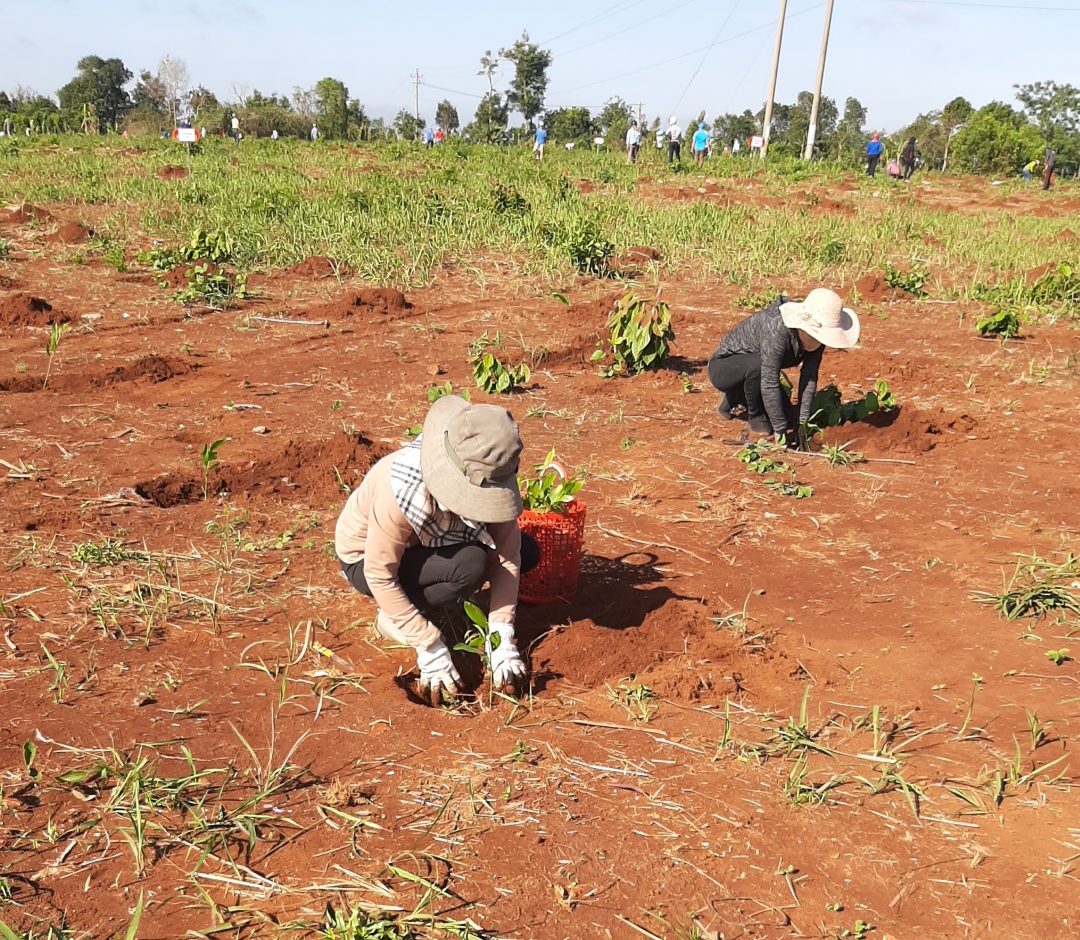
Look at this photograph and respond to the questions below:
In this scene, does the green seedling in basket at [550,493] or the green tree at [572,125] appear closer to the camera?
the green seedling in basket at [550,493]

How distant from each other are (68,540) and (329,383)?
262cm

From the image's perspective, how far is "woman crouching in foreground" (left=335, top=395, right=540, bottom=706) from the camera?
264 cm

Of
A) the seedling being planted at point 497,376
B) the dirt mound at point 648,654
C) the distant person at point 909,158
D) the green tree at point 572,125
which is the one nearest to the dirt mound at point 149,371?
the seedling being planted at point 497,376

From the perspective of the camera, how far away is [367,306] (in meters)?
8.23

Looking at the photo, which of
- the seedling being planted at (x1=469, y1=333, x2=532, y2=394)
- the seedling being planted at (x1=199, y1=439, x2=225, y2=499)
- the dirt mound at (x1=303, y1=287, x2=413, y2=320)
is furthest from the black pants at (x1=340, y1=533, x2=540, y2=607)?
the dirt mound at (x1=303, y1=287, x2=413, y2=320)

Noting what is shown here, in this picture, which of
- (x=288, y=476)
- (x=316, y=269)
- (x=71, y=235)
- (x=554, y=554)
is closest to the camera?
(x=554, y=554)

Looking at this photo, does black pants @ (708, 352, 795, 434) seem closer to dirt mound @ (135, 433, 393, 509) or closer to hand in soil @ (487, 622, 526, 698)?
dirt mound @ (135, 433, 393, 509)

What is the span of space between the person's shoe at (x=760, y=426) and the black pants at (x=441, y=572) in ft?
9.07

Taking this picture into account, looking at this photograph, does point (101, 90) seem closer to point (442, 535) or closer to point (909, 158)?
point (909, 158)

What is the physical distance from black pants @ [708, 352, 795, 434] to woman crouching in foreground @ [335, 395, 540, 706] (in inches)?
92.7

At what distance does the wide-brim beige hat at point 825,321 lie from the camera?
4773mm

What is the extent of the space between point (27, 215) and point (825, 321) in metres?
9.64

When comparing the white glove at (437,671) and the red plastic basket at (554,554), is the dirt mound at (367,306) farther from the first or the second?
the white glove at (437,671)

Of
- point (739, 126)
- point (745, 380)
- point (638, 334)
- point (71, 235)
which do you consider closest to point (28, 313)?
point (71, 235)
